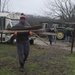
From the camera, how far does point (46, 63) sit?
39.1 feet

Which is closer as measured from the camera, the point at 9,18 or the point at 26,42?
the point at 26,42

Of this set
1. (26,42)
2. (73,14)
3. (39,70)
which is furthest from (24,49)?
(73,14)

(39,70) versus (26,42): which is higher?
(26,42)

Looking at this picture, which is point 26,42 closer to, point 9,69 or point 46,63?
point 9,69

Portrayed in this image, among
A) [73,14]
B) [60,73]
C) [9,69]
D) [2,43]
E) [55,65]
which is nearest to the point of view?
[60,73]

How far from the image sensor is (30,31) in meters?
10.2

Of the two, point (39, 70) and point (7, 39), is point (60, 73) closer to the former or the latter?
point (39, 70)

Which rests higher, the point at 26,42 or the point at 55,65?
the point at 26,42

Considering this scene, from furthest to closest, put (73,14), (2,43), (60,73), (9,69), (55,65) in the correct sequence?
(73,14), (2,43), (55,65), (9,69), (60,73)

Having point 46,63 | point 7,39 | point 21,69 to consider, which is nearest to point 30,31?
point 21,69

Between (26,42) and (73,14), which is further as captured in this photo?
(73,14)

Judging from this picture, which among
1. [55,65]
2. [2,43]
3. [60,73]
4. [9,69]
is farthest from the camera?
[2,43]

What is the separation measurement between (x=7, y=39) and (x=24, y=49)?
13379 millimetres

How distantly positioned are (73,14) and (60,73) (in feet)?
133
